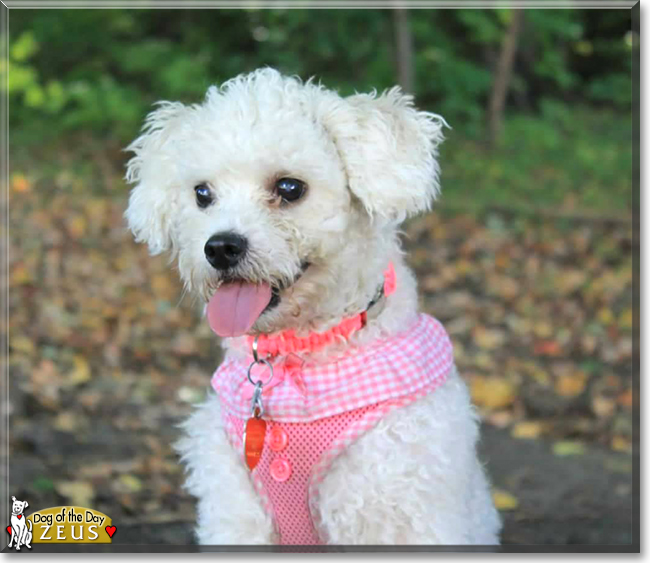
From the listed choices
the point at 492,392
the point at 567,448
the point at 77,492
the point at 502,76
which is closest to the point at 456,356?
the point at 492,392

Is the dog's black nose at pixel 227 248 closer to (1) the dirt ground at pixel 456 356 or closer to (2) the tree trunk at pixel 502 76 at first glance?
(1) the dirt ground at pixel 456 356

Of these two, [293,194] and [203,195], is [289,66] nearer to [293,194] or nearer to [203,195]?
[203,195]

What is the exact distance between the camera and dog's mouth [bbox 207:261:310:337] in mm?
2812

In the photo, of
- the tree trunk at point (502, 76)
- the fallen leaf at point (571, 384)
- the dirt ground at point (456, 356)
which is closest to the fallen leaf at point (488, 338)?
the dirt ground at point (456, 356)

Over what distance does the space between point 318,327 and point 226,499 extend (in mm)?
691

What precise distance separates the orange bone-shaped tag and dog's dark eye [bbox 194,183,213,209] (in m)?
0.78

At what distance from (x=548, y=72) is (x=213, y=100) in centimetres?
1125

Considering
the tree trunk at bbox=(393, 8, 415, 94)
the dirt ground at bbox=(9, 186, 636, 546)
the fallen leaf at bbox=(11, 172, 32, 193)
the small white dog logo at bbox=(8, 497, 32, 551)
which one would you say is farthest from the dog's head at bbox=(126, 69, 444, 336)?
the fallen leaf at bbox=(11, 172, 32, 193)

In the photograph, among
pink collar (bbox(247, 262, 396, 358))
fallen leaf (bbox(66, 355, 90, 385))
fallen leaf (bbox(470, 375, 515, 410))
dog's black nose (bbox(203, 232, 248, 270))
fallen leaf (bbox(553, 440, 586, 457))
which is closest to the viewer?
dog's black nose (bbox(203, 232, 248, 270))

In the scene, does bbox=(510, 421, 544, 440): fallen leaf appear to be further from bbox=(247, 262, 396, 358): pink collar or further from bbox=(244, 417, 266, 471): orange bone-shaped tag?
bbox=(244, 417, 266, 471): orange bone-shaped tag

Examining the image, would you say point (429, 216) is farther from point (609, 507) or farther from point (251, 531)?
point (251, 531)

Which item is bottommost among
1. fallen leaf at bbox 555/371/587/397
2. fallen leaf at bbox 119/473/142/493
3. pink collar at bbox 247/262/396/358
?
fallen leaf at bbox 555/371/587/397

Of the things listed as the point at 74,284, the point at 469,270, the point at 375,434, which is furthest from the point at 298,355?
the point at 469,270

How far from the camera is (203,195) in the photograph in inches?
120
